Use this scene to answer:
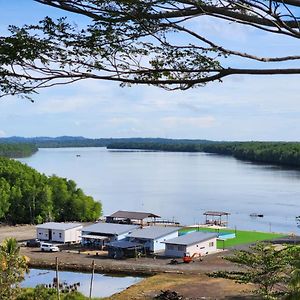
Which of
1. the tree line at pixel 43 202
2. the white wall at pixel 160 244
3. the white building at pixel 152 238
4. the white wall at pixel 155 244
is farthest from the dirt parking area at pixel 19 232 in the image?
the white wall at pixel 160 244

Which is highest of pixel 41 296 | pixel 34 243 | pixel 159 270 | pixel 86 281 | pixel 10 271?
pixel 10 271

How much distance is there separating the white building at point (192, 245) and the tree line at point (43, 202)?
10.8m

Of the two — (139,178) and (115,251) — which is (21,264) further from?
(139,178)

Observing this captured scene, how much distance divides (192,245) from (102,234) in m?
4.32

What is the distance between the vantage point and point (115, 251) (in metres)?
21.0

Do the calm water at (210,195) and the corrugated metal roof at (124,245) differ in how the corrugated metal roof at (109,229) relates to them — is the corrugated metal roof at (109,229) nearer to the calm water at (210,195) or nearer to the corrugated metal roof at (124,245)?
the corrugated metal roof at (124,245)

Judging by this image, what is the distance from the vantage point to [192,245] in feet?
66.6

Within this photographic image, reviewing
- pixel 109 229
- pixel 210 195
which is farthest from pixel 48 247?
pixel 210 195

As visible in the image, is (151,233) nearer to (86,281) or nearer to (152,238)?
(152,238)

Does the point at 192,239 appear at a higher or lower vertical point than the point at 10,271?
lower

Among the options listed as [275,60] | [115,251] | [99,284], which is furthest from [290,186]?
[275,60]

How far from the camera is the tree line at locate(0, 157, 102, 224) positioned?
30.1 meters

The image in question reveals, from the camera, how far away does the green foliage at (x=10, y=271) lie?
11.6 meters

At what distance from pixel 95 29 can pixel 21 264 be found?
8.78 meters
